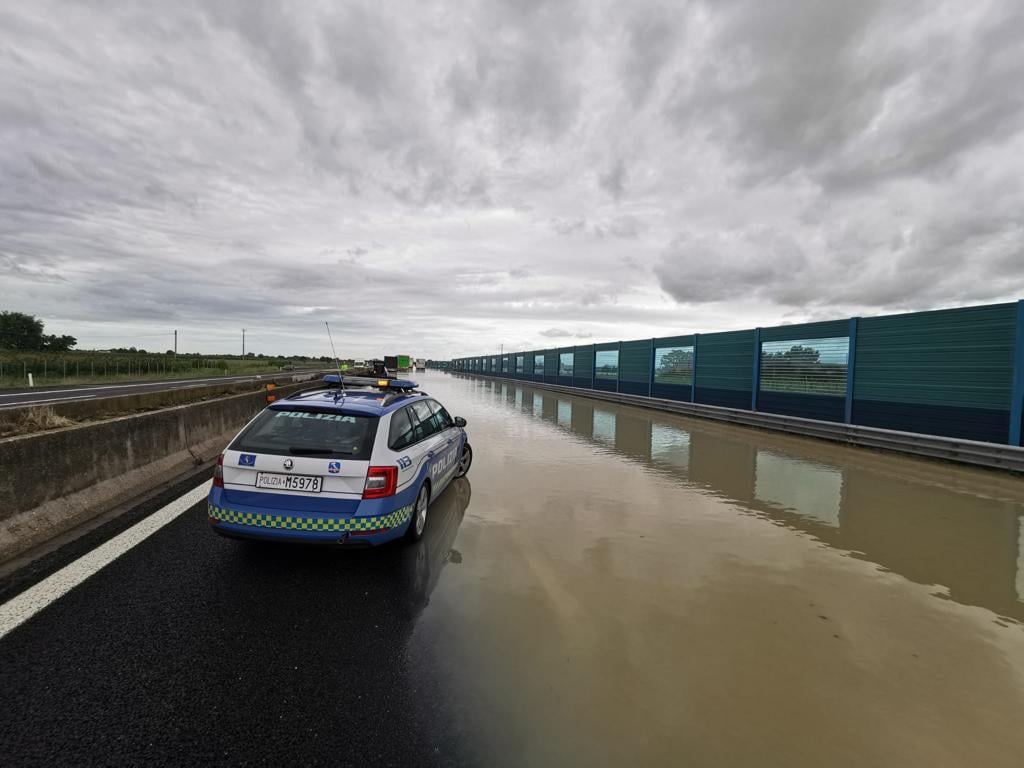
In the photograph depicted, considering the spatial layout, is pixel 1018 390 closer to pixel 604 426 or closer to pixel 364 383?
pixel 604 426

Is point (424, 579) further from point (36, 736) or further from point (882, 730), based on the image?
point (882, 730)

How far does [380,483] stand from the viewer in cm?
432

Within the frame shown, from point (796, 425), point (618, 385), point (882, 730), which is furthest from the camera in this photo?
point (618, 385)

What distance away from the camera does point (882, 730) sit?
254 centimetres

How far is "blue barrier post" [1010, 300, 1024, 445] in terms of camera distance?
31.2 feet

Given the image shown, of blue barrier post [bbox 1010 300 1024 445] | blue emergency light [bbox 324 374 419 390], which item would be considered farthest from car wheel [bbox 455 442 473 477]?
blue barrier post [bbox 1010 300 1024 445]

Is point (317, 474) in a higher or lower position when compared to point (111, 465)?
higher

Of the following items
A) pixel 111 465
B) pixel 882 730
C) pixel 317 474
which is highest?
pixel 317 474

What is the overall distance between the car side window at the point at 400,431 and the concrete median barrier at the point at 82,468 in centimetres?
333

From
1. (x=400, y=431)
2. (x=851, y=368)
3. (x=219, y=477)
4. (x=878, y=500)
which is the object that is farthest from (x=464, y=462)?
(x=851, y=368)

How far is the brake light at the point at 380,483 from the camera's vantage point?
4266 millimetres

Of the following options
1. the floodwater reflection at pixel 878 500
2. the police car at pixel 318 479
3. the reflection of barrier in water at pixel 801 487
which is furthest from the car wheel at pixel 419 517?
the reflection of barrier in water at pixel 801 487

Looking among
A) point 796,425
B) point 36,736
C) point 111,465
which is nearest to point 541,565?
point 36,736

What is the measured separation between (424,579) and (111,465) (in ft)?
15.3
